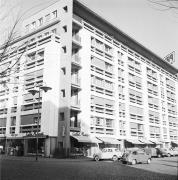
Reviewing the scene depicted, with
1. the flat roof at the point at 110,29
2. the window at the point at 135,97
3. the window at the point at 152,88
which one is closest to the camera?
the flat roof at the point at 110,29

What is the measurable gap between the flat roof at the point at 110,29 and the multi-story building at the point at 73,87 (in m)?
0.14

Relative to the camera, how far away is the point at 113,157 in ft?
94.5

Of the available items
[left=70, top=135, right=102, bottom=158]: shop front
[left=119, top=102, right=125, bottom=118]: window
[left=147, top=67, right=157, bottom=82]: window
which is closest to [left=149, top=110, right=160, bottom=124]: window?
[left=147, top=67, right=157, bottom=82]: window

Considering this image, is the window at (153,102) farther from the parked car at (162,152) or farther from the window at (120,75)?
the parked car at (162,152)

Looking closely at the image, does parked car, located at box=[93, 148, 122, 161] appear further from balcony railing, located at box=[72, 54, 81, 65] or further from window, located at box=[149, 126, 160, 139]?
window, located at box=[149, 126, 160, 139]

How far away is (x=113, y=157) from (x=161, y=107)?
2877cm

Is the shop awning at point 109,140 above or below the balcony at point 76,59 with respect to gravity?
below

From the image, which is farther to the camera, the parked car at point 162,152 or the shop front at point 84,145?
the parked car at point 162,152

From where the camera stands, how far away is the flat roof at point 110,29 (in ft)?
124

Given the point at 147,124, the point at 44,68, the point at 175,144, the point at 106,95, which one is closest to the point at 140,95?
the point at 147,124

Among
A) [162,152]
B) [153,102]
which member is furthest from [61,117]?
[153,102]

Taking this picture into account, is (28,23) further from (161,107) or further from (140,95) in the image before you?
(161,107)

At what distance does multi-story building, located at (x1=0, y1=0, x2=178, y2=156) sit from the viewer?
34000 mm

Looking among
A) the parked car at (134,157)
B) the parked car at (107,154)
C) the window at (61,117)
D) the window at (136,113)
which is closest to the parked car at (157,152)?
the parked car at (107,154)
